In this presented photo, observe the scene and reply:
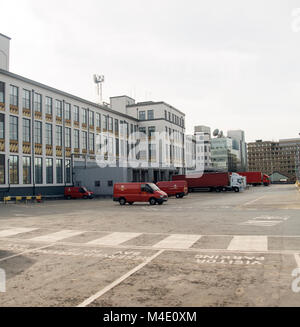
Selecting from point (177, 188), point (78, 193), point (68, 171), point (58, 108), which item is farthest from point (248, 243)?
point (58, 108)

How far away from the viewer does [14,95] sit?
4241 centimetres

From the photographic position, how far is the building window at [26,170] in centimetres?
4306

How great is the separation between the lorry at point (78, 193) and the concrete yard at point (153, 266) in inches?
1250

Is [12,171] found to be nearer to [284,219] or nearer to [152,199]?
[152,199]

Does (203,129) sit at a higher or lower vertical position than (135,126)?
higher

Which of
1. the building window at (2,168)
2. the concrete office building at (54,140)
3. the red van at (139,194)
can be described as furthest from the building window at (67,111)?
the red van at (139,194)

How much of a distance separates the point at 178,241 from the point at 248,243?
7.66ft

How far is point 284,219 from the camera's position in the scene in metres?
18.0

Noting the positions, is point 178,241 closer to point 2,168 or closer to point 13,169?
point 2,168

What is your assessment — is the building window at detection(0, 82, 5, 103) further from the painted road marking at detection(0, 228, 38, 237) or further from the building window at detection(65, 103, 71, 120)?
the painted road marking at detection(0, 228, 38, 237)

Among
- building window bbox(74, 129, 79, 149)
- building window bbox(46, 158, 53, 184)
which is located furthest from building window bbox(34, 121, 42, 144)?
building window bbox(74, 129, 79, 149)

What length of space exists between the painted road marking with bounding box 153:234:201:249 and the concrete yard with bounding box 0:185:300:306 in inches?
1.3
